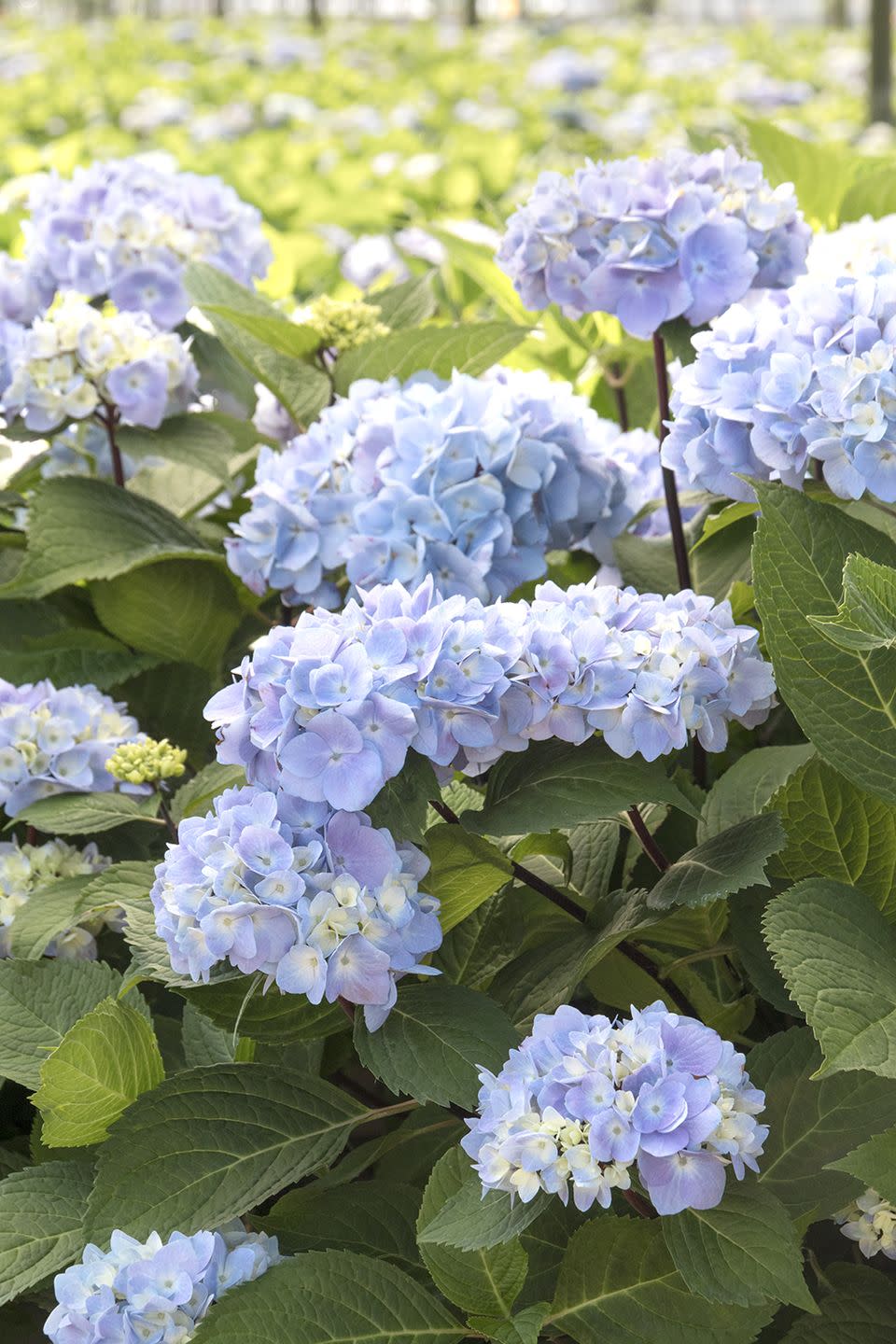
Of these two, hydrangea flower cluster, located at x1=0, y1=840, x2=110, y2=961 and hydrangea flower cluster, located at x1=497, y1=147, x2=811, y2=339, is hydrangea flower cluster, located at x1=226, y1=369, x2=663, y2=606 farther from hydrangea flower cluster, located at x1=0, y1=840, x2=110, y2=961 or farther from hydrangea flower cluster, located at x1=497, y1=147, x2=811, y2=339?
hydrangea flower cluster, located at x1=0, y1=840, x2=110, y2=961

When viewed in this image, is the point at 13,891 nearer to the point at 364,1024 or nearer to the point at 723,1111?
the point at 364,1024

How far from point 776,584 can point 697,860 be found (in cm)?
24

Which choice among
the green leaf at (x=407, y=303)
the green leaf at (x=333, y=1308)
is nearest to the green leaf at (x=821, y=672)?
the green leaf at (x=333, y=1308)

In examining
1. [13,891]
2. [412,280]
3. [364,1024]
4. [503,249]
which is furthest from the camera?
[412,280]

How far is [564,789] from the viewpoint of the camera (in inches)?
50.3

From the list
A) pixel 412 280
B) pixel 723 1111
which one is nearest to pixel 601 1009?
pixel 723 1111

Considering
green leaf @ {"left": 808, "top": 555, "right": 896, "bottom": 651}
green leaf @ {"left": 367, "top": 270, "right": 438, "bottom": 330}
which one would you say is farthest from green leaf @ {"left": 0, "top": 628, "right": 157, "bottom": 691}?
green leaf @ {"left": 808, "top": 555, "right": 896, "bottom": 651}

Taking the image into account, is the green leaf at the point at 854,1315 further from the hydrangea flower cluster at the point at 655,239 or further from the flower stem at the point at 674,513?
the hydrangea flower cluster at the point at 655,239

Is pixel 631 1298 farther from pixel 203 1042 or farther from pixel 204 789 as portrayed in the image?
pixel 204 789

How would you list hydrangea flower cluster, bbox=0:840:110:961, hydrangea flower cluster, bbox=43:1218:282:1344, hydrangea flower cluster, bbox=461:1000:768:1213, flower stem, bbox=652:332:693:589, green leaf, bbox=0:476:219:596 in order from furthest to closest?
green leaf, bbox=0:476:219:596
flower stem, bbox=652:332:693:589
hydrangea flower cluster, bbox=0:840:110:961
hydrangea flower cluster, bbox=43:1218:282:1344
hydrangea flower cluster, bbox=461:1000:768:1213

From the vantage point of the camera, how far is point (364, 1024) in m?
1.30

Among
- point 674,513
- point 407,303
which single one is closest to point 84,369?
point 407,303

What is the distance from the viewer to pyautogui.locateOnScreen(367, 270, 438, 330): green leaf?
2369 mm

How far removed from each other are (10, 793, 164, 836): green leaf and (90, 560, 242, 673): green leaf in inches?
14.7
